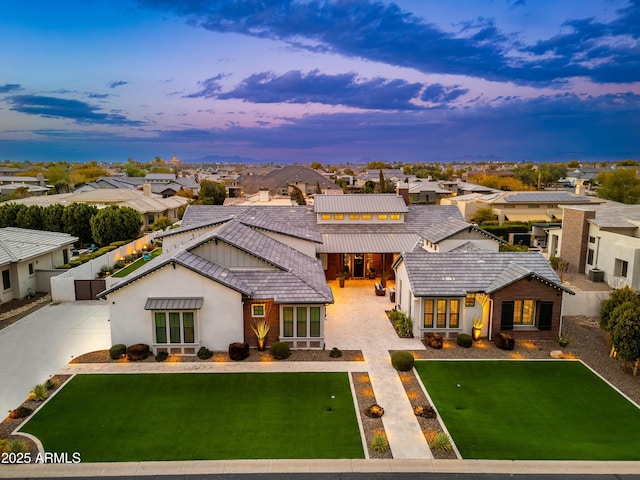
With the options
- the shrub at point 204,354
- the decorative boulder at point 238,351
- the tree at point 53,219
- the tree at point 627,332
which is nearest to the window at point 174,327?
the shrub at point 204,354

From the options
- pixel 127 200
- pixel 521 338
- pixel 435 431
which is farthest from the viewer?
pixel 127 200

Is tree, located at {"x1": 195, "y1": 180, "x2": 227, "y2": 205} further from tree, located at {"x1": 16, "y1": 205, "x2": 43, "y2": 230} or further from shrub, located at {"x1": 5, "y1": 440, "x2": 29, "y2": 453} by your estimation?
shrub, located at {"x1": 5, "y1": 440, "x2": 29, "y2": 453}

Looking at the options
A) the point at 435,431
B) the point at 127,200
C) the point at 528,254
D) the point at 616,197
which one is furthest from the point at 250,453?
the point at 616,197

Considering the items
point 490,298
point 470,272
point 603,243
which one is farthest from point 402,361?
point 603,243

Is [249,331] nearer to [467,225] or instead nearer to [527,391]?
[527,391]

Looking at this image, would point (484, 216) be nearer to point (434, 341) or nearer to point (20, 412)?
point (434, 341)
